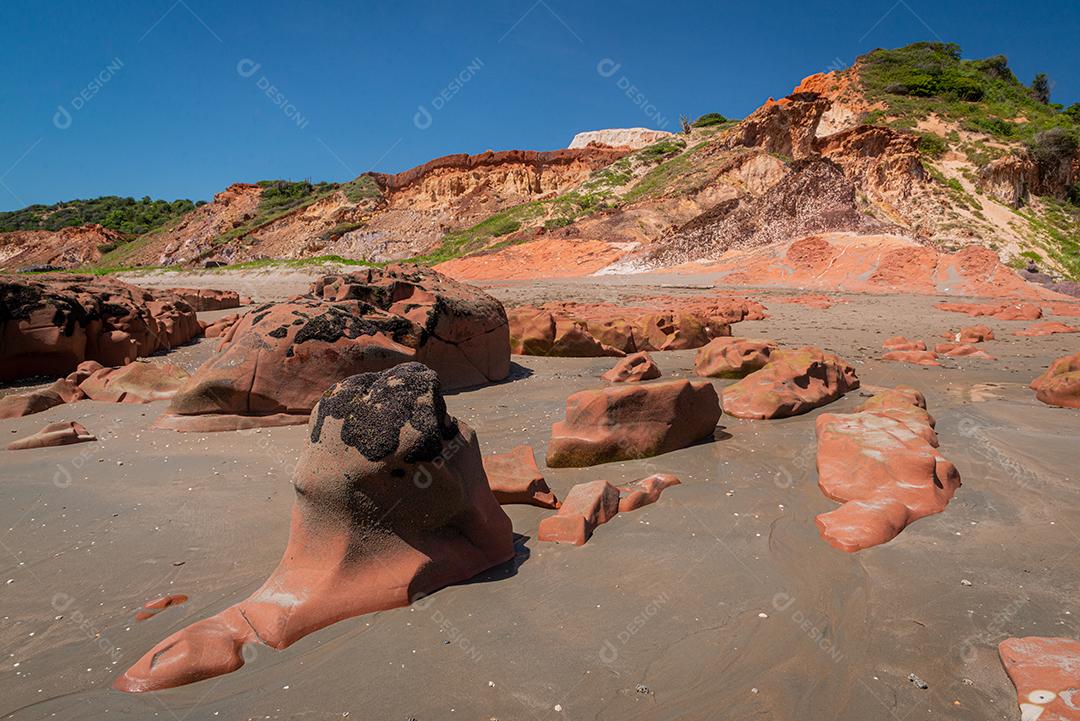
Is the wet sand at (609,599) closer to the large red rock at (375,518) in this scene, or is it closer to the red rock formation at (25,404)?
the large red rock at (375,518)

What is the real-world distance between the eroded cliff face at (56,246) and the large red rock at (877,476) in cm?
4805

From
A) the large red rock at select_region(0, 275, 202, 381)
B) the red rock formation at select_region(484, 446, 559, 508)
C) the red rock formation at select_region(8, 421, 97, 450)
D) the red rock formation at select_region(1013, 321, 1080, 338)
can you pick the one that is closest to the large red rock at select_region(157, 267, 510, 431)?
the red rock formation at select_region(8, 421, 97, 450)

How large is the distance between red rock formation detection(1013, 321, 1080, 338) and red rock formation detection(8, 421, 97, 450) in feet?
37.7

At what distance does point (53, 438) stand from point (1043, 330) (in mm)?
12321

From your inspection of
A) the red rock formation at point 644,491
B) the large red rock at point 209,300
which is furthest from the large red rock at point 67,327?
the red rock formation at point 644,491

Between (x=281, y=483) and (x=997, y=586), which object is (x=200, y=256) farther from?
(x=997, y=586)

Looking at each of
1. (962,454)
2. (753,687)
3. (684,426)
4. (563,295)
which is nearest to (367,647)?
(753,687)

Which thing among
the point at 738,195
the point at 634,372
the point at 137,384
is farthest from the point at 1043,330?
the point at 738,195

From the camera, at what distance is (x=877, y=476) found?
320 cm

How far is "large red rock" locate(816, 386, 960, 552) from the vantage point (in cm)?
274

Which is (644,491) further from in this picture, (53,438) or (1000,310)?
(1000,310)

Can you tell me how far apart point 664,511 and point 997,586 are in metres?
1.33

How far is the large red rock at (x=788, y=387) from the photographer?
4832mm

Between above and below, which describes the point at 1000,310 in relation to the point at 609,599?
below
